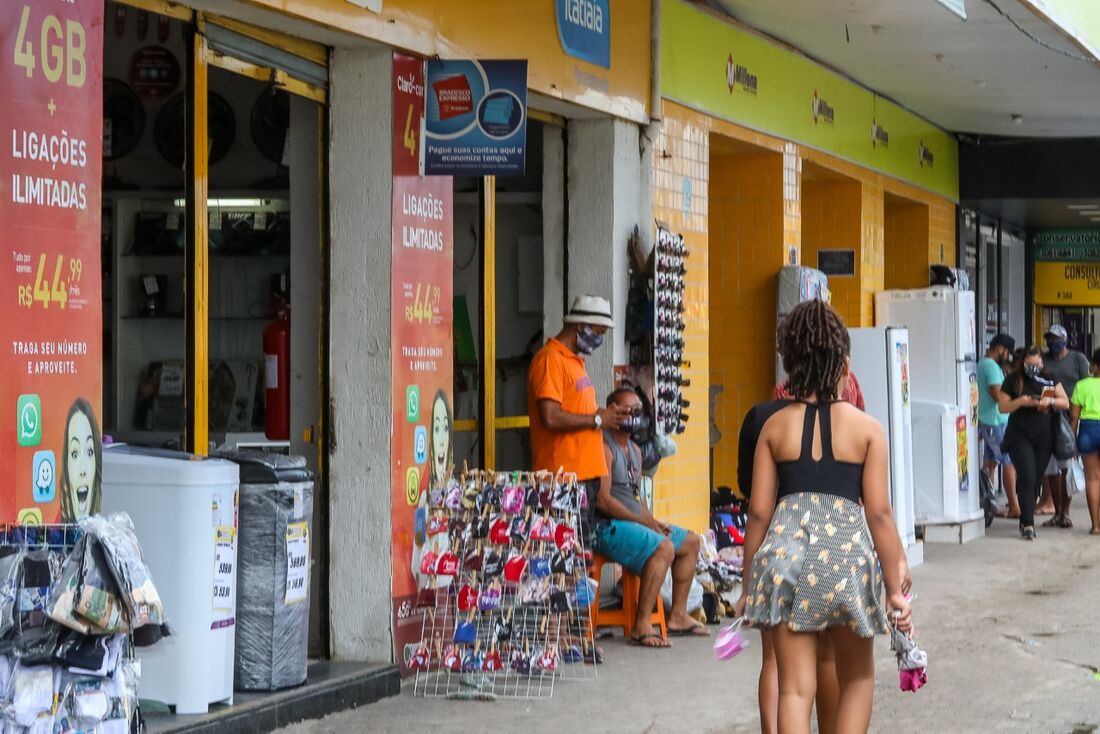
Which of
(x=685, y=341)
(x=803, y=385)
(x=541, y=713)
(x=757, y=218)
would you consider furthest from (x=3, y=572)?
(x=757, y=218)

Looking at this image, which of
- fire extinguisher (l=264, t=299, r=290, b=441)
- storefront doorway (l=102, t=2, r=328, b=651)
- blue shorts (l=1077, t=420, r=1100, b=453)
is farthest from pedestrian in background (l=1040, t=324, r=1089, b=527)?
fire extinguisher (l=264, t=299, r=290, b=441)

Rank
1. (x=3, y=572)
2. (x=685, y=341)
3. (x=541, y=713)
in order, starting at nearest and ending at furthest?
1. (x=3, y=572)
2. (x=541, y=713)
3. (x=685, y=341)

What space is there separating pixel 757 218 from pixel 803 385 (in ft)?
27.2

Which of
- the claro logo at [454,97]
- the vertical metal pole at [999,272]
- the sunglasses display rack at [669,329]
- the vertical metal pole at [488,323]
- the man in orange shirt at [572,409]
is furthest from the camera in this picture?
the vertical metal pole at [999,272]

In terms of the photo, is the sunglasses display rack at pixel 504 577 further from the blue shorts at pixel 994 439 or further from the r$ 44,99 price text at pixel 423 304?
the blue shorts at pixel 994 439

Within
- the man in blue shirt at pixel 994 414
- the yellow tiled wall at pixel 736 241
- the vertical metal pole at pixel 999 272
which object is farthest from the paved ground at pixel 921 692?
the vertical metal pole at pixel 999 272

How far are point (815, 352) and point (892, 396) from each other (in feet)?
26.9

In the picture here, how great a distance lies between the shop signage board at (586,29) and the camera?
1002cm

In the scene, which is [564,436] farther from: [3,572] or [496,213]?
[3,572]

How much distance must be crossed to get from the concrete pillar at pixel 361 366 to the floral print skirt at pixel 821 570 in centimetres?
304

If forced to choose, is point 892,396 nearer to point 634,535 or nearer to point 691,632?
point 691,632

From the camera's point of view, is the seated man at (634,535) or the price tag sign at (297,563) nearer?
the price tag sign at (297,563)

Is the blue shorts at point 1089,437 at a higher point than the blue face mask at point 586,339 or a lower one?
lower

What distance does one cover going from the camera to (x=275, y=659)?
283 inches
